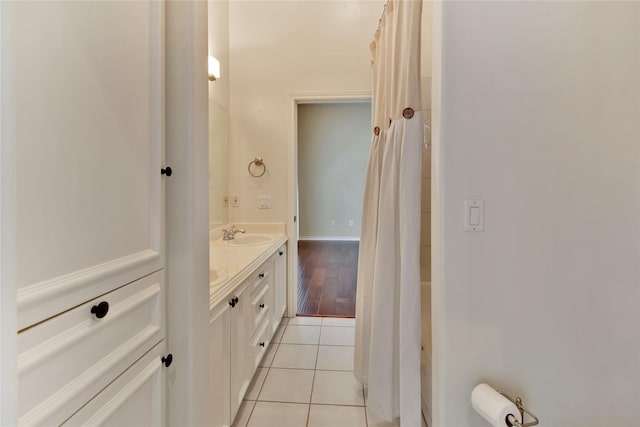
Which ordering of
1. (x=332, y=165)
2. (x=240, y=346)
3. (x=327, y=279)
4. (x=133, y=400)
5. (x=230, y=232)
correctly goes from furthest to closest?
1. (x=332, y=165)
2. (x=327, y=279)
3. (x=230, y=232)
4. (x=240, y=346)
5. (x=133, y=400)

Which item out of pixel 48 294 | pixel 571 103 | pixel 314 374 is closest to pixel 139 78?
pixel 48 294

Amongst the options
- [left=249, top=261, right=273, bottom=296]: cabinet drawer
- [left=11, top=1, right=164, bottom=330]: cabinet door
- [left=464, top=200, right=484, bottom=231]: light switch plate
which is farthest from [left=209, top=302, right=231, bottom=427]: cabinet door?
[left=464, top=200, right=484, bottom=231]: light switch plate

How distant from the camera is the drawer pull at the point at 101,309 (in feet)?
2.18

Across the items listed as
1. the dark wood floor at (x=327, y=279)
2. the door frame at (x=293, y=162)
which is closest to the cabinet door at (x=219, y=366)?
the door frame at (x=293, y=162)

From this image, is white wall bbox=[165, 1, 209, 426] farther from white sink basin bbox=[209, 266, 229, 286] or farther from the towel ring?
the towel ring

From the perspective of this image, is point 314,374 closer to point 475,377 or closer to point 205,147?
point 475,377

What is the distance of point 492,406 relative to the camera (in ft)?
3.00

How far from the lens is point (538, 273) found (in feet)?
3.32

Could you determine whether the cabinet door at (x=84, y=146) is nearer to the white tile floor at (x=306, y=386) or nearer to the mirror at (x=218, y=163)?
the white tile floor at (x=306, y=386)

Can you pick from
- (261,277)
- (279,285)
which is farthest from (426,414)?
(279,285)

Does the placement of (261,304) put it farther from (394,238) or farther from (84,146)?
(84,146)

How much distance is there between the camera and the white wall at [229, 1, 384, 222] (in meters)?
2.75

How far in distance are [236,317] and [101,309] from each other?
86cm

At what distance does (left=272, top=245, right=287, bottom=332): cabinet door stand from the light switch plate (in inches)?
65.7
